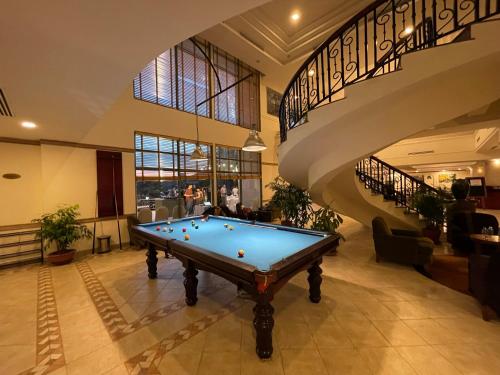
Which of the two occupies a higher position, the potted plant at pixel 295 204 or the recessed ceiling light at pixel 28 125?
the recessed ceiling light at pixel 28 125

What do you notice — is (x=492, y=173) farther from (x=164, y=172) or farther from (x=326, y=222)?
(x=164, y=172)

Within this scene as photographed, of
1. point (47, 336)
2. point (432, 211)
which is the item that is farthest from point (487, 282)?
point (47, 336)

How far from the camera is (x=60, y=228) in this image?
4.41m

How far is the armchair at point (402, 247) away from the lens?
3732 millimetres

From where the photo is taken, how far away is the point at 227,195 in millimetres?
8469

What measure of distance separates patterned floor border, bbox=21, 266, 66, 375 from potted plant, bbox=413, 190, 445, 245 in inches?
271

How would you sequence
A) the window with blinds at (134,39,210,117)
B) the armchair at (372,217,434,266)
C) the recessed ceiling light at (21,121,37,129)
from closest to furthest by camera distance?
the recessed ceiling light at (21,121,37,129)
the armchair at (372,217,434,266)
the window with blinds at (134,39,210,117)

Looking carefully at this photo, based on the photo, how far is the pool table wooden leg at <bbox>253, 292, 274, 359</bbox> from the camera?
1.94 metres

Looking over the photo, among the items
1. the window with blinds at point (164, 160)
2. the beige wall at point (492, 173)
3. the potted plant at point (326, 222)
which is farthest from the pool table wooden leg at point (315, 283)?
the beige wall at point (492, 173)

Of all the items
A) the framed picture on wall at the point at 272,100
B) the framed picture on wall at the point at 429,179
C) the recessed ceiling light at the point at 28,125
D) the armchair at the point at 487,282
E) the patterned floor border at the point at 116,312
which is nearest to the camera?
the armchair at the point at 487,282

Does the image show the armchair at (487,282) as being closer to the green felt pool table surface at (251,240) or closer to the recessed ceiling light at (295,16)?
the green felt pool table surface at (251,240)

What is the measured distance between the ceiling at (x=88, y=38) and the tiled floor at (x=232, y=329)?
260 centimetres

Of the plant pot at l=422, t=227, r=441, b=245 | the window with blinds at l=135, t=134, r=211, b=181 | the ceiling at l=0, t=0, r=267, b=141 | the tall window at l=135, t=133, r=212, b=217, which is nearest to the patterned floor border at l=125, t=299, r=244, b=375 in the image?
the ceiling at l=0, t=0, r=267, b=141

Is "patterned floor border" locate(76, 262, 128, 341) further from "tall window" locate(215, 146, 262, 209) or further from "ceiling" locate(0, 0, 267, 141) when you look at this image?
"tall window" locate(215, 146, 262, 209)
